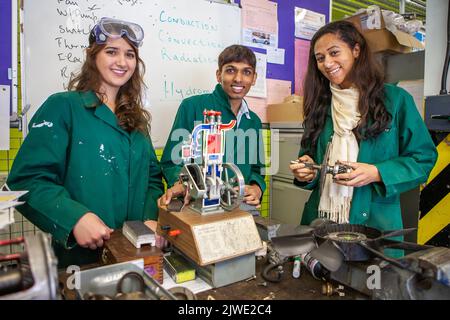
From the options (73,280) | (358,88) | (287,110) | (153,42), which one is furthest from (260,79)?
(73,280)

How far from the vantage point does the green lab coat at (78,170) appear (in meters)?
1.16

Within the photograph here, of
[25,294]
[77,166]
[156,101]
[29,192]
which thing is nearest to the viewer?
[25,294]

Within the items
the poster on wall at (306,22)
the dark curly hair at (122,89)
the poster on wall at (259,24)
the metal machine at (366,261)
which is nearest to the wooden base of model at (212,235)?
the metal machine at (366,261)

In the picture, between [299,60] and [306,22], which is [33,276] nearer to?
[299,60]

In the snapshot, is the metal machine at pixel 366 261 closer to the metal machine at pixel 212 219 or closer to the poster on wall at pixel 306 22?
the metal machine at pixel 212 219

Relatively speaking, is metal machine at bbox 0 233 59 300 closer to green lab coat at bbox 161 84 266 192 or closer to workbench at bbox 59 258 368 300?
workbench at bbox 59 258 368 300

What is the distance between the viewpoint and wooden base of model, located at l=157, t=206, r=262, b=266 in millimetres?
981

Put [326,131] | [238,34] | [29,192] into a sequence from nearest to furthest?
[29,192], [326,131], [238,34]

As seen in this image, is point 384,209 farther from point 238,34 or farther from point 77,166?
point 238,34

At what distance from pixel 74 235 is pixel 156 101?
1.65 meters

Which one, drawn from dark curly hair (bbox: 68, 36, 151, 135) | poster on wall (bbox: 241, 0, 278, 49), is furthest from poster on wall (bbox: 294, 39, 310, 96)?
dark curly hair (bbox: 68, 36, 151, 135)

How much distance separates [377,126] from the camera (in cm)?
148
